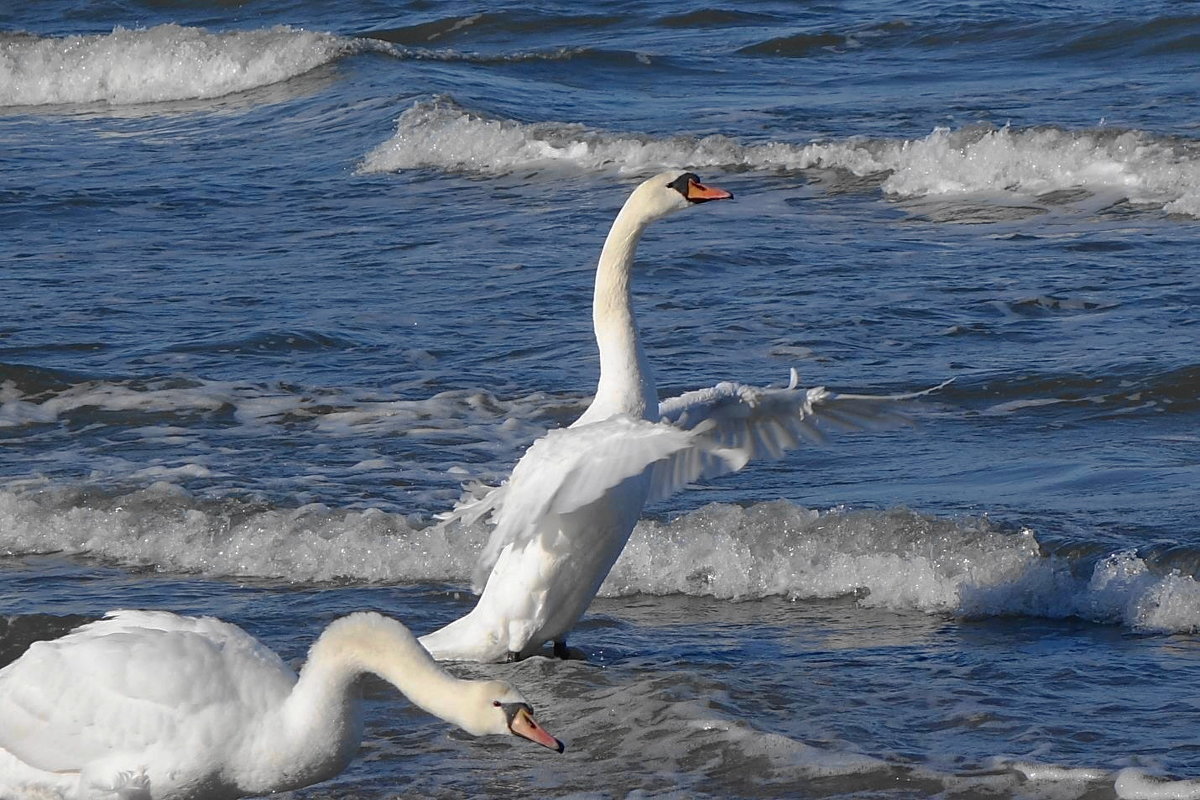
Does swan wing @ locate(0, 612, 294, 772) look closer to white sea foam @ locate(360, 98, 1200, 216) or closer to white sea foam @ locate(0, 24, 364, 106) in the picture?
white sea foam @ locate(360, 98, 1200, 216)

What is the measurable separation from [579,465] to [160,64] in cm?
1829

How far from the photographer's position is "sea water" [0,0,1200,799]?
6.38 meters

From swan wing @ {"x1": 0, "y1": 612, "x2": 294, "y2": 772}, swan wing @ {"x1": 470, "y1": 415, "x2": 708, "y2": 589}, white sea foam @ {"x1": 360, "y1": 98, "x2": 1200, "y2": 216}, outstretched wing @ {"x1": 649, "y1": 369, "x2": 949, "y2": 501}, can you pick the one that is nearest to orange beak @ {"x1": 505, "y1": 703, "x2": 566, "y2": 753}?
swan wing @ {"x1": 0, "y1": 612, "x2": 294, "y2": 772}

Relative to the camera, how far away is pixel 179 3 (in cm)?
2700

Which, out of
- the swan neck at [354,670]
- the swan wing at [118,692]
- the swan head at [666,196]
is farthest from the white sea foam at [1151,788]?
the swan head at [666,196]

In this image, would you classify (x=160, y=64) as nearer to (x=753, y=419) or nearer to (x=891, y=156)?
(x=891, y=156)

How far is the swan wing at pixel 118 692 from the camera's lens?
4.96 m

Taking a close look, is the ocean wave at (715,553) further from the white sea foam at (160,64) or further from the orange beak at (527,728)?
the white sea foam at (160,64)

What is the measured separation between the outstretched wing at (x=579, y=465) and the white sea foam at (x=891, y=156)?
28.3 feet

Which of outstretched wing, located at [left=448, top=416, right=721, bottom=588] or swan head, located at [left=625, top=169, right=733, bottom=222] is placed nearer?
outstretched wing, located at [left=448, top=416, right=721, bottom=588]

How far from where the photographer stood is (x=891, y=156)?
15.5m

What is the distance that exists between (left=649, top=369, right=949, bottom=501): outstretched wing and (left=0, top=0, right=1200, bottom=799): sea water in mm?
677

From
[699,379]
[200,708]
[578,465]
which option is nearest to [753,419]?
[578,465]

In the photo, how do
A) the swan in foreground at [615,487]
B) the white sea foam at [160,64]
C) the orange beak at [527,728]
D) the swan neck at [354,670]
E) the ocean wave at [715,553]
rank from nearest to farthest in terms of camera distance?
1. the orange beak at [527,728]
2. the swan neck at [354,670]
3. the swan in foreground at [615,487]
4. the ocean wave at [715,553]
5. the white sea foam at [160,64]
